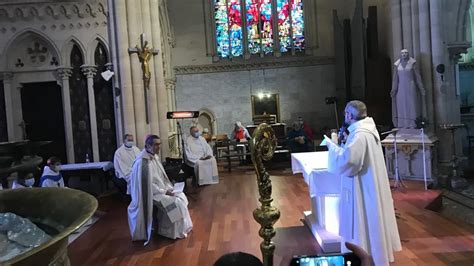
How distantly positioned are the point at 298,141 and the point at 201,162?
126 inches

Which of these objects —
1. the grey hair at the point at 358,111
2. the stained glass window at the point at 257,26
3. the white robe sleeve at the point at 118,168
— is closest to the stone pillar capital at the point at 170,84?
the stained glass window at the point at 257,26

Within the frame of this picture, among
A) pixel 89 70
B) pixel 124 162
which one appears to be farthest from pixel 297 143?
pixel 89 70

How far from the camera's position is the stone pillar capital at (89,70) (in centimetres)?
1091

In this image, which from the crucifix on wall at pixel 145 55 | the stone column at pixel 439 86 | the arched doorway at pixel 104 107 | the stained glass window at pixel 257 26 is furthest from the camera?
the stained glass window at pixel 257 26

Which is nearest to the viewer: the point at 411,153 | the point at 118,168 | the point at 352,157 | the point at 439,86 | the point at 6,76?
the point at 352,157

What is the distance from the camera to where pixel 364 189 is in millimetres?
4301

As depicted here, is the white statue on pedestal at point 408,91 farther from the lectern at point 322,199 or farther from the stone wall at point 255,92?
the stone wall at point 255,92

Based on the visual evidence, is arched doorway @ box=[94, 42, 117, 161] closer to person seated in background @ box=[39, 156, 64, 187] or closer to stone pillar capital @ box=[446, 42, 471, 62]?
person seated in background @ box=[39, 156, 64, 187]

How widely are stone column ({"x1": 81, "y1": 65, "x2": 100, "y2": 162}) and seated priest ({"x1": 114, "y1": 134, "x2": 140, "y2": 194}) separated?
2235 mm

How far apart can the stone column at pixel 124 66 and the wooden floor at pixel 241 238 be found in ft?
7.33

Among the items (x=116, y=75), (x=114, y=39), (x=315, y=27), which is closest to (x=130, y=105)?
(x=116, y=75)

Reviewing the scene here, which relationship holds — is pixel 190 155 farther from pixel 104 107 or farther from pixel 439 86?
pixel 439 86

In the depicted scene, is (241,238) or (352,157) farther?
(241,238)

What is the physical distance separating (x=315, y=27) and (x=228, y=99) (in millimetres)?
4410
